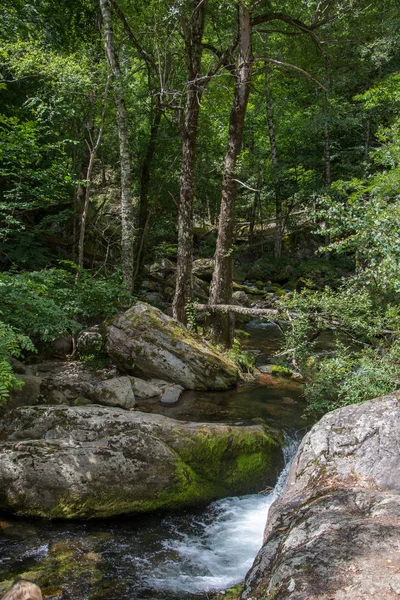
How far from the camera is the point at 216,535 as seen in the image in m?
5.38

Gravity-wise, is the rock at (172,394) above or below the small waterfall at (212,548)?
above

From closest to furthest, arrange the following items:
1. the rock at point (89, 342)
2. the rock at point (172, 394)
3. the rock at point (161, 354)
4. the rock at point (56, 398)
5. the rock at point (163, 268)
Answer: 1. the rock at point (56, 398)
2. the rock at point (172, 394)
3. the rock at point (161, 354)
4. the rock at point (89, 342)
5. the rock at point (163, 268)

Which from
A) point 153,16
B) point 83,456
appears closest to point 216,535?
point 83,456

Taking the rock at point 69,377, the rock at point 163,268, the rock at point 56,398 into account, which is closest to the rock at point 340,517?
the rock at point 56,398

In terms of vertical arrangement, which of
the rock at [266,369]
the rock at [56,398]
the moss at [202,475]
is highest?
the rock at [266,369]

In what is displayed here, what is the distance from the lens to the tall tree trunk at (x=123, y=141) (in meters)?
10.7

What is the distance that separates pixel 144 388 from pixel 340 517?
6.25m

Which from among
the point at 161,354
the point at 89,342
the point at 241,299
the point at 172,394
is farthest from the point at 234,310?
the point at 241,299

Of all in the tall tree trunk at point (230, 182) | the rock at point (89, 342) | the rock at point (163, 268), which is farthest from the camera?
the rock at point (163, 268)

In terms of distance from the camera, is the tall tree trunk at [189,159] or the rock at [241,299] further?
the rock at [241,299]

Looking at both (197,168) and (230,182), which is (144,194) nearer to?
(197,168)

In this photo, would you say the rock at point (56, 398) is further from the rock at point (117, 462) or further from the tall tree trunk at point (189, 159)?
the tall tree trunk at point (189, 159)

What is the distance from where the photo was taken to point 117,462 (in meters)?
5.53

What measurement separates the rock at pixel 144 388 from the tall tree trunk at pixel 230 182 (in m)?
2.95
